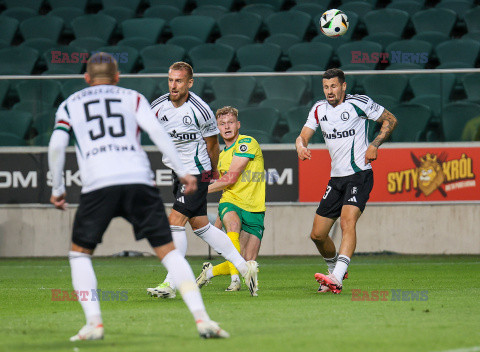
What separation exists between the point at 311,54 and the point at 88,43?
174 inches

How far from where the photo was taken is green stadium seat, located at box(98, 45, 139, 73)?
57.4 feet

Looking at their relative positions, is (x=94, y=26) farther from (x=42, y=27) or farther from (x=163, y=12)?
(x=163, y=12)

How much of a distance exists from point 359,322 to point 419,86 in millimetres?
9040

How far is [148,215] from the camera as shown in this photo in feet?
19.9

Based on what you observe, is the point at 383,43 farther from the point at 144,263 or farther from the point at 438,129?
the point at 144,263

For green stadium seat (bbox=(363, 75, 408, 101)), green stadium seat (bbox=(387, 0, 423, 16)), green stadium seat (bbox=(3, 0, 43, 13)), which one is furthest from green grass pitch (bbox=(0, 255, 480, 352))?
green stadium seat (bbox=(3, 0, 43, 13))

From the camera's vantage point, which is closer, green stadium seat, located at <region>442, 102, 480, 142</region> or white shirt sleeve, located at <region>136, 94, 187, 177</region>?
white shirt sleeve, located at <region>136, 94, 187, 177</region>

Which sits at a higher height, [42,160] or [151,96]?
[151,96]

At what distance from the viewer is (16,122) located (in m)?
15.4

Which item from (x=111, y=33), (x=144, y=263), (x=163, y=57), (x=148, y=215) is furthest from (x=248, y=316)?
(x=111, y=33)

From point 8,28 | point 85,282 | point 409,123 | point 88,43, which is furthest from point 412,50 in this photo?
point 85,282

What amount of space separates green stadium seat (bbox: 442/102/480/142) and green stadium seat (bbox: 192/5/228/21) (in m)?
6.26

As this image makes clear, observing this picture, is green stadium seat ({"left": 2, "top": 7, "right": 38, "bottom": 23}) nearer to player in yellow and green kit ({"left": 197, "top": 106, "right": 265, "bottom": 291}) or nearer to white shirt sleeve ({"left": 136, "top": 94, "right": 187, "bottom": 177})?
player in yellow and green kit ({"left": 197, "top": 106, "right": 265, "bottom": 291})

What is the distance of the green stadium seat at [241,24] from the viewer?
61.5 ft
